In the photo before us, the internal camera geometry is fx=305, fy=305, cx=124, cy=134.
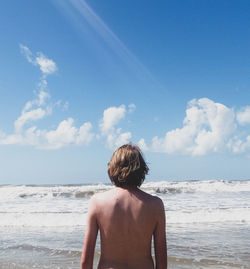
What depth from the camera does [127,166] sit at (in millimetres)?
2326

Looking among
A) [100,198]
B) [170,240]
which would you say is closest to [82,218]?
[170,240]

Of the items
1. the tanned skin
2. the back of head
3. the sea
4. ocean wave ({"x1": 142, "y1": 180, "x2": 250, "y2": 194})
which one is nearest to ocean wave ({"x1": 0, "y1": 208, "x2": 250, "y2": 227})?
the sea

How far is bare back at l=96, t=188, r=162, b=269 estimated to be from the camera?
2.32m

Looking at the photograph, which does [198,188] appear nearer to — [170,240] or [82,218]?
[82,218]

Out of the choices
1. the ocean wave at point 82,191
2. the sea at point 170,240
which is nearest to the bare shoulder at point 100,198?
the sea at point 170,240

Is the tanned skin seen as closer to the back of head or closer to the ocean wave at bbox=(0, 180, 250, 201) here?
the back of head

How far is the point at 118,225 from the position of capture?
2.32m


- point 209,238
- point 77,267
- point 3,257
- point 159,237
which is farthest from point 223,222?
point 159,237

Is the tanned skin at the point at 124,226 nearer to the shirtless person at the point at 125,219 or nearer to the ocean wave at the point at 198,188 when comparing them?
the shirtless person at the point at 125,219

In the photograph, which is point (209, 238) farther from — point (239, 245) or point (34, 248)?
point (34, 248)

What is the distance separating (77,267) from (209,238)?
13.7 feet

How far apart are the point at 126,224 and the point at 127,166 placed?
44cm

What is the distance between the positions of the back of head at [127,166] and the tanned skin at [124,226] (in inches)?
2.9

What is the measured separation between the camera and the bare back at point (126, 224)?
7.61 ft
